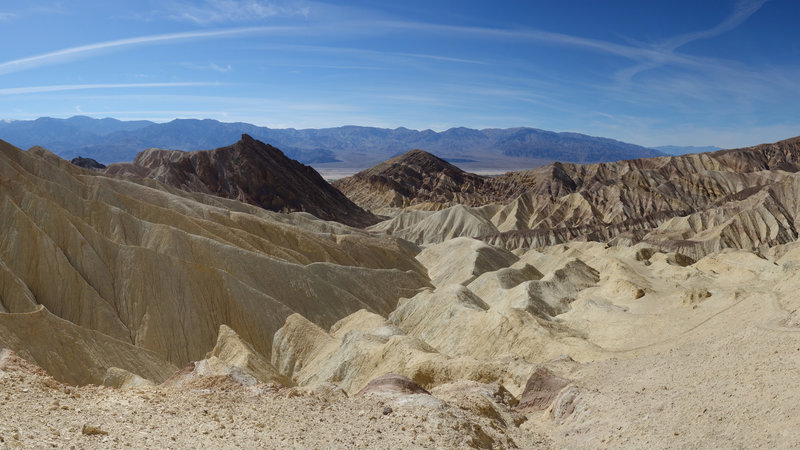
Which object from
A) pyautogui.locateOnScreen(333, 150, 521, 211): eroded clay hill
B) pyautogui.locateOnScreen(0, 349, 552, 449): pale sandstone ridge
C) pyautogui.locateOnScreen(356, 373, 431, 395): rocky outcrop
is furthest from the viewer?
pyautogui.locateOnScreen(333, 150, 521, 211): eroded clay hill

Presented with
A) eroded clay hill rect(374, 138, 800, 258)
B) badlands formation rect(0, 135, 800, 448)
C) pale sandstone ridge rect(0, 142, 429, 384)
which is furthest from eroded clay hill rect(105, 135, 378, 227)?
pale sandstone ridge rect(0, 142, 429, 384)

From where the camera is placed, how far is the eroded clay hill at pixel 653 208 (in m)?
89.8

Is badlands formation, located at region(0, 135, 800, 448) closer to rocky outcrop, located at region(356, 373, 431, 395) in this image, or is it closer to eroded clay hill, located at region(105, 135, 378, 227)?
rocky outcrop, located at region(356, 373, 431, 395)

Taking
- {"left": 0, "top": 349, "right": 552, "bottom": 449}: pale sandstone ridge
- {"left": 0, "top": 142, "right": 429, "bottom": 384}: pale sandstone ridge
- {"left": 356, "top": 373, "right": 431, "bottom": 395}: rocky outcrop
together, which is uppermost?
{"left": 0, "top": 349, "right": 552, "bottom": 449}: pale sandstone ridge

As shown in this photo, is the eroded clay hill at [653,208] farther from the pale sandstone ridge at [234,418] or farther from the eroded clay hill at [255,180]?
the pale sandstone ridge at [234,418]

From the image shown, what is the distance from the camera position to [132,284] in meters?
41.4

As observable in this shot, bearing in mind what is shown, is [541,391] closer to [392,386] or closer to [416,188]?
[392,386]

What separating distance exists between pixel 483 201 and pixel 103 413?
152 meters

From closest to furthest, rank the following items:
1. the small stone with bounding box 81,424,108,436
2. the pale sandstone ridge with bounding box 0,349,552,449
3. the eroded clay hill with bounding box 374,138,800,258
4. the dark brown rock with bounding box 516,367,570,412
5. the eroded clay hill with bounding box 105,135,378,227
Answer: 1. the small stone with bounding box 81,424,108,436
2. the pale sandstone ridge with bounding box 0,349,552,449
3. the dark brown rock with bounding box 516,367,570,412
4. the eroded clay hill with bounding box 374,138,800,258
5. the eroded clay hill with bounding box 105,135,378,227

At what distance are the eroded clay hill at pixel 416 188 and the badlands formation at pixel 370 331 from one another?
217ft

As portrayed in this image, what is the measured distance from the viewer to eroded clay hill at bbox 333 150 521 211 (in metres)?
171

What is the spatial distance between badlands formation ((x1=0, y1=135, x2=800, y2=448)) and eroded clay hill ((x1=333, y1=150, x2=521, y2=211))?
66120 millimetres

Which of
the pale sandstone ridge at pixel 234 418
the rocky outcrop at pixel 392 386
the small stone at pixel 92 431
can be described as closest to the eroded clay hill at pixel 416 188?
the rocky outcrop at pixel 392 386

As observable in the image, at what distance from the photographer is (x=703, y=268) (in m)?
58.7
